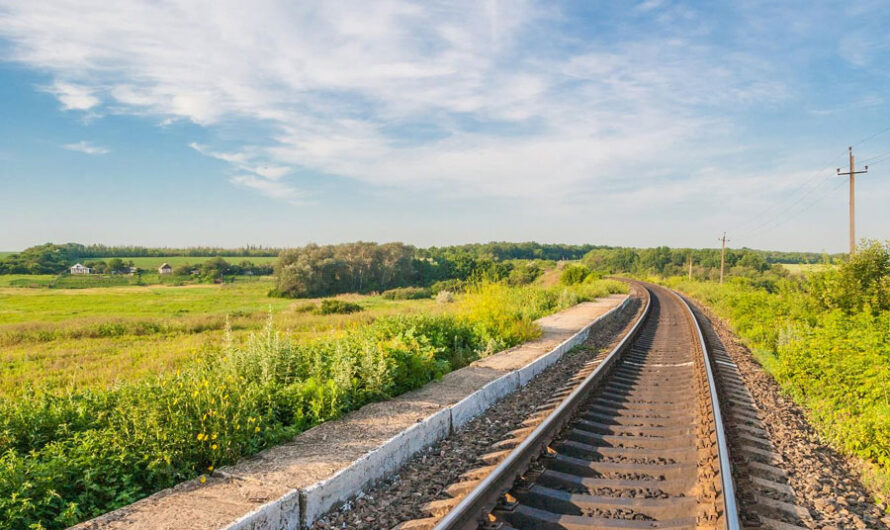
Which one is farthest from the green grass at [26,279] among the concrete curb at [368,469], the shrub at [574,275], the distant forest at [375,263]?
the concrete curb at [368,469]

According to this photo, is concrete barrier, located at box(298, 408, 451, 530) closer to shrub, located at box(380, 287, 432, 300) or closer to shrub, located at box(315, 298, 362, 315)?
shrub, located at box(315, 298, 362, 315)

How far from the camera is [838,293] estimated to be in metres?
14.9

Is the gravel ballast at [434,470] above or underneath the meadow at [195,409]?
underneath

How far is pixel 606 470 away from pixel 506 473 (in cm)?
106

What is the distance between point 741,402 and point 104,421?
8.45 meters

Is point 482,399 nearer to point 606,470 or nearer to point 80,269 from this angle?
point 606,470

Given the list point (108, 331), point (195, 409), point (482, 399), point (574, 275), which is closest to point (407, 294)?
point (574, 275)

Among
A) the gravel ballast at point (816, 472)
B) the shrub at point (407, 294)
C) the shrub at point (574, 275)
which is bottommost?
the shrub at point (407, 294)

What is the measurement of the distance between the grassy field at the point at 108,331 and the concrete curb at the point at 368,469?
11.6 feet

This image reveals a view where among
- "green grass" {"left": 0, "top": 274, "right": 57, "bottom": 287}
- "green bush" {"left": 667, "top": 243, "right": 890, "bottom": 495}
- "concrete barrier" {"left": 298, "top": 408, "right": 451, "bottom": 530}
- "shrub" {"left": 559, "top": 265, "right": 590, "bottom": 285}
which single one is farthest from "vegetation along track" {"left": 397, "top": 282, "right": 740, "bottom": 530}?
"green grass" {"left": 0, "top": 274, "right": 57, "bottom": 287}

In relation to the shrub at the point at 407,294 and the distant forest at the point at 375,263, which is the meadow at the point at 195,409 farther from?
the shrub at the point at 407,294

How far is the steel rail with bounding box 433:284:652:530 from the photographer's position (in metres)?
3.70

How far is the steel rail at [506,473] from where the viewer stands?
146 inches

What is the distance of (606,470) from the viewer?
485 cm
